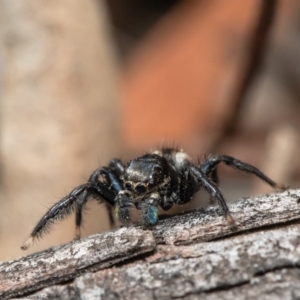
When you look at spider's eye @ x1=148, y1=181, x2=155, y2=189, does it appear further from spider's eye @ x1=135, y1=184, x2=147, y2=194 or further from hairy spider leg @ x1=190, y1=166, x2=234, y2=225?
hairy spider leg @ x1=190, y1=166, x2=234, y2=225

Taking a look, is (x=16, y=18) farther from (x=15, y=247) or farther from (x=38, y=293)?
(x=38, y=293)

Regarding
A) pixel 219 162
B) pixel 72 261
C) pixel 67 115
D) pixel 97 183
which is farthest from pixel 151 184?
pixel 67 115

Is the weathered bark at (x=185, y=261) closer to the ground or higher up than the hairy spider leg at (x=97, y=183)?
closer to the ground

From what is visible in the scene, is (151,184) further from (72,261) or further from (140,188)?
(72,261)

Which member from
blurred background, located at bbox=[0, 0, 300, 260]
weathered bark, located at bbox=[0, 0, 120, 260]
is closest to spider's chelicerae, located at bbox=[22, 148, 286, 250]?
blurred background, located at bbox=[0, 0, 300, 260]

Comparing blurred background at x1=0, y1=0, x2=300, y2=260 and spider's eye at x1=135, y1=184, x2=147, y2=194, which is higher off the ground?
blurred background at x1=0, y1=0, x2=300, y2=260

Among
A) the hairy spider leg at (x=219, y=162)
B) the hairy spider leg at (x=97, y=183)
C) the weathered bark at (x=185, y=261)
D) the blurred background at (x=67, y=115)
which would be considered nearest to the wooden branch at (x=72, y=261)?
the weathered bark at (x=185, y=261)

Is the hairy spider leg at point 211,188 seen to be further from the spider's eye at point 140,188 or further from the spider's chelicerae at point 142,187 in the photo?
the spider's eye at point 140,188

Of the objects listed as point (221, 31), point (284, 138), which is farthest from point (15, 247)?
point (221, 31)
